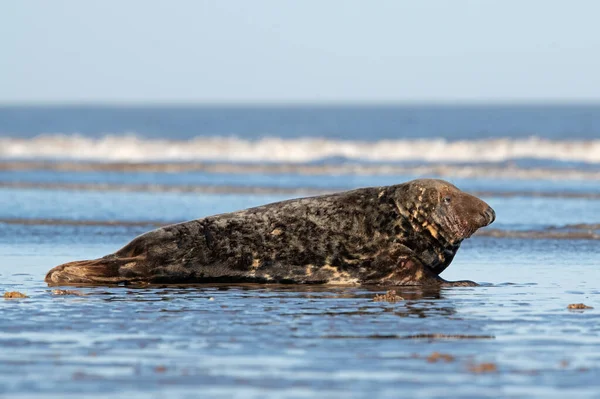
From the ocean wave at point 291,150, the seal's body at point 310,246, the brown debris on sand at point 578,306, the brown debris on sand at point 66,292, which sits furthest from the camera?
the ocean wave at point 291,150

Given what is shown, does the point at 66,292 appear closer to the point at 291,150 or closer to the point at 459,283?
the point at 459,283

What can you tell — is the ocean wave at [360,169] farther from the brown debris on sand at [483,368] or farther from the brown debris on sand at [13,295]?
the brown debris on sand at [483,368]

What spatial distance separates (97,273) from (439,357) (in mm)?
4637

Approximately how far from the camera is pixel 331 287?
1015 cm

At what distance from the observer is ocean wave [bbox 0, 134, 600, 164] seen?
1663 inches

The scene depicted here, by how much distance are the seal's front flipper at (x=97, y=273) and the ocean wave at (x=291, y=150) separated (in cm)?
3021

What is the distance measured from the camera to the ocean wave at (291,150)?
42250mm

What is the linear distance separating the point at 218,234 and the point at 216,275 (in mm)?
386

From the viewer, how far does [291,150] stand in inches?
1847

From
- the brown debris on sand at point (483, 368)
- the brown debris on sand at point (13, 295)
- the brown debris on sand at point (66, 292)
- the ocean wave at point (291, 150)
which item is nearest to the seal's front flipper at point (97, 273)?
the brown debris on sand at point (66, 292)

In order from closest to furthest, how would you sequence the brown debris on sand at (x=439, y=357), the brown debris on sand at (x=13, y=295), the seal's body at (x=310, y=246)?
the brown debris on sand at (x=439, y=357) < the brown debris on sand at (x=13, y=295) < the seal's body at (x=310, y=246)

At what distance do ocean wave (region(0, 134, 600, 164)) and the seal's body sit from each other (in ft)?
95.5

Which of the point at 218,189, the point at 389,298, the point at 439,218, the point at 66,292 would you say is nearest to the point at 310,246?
the point at 439,218

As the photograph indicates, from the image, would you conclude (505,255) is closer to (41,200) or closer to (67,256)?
(67,256)
